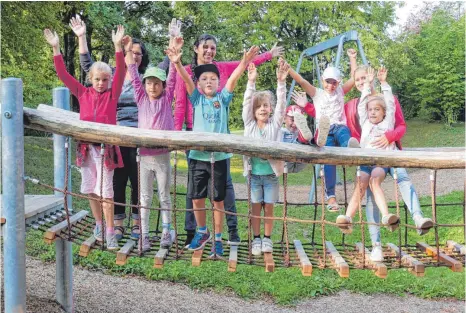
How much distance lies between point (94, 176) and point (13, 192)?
59 centimetres

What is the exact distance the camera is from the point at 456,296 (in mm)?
7145

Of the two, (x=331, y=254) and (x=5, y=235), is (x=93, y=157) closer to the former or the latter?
(x=5, y=235)

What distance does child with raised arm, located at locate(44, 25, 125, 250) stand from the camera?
12.0 feet

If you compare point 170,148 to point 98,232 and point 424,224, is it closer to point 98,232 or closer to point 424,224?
point 98,232

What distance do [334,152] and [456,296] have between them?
4775 mm

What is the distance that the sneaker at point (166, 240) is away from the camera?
12.1 feet

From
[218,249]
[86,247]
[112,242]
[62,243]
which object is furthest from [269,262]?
[62,243]

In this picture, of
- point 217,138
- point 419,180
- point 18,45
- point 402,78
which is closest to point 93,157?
point 217,138

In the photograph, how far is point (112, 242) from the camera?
362 cm

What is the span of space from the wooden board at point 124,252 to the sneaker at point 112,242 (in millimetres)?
58

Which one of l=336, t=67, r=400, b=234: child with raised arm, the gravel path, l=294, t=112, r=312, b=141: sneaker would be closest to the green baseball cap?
l=294, t=112, r=312, b=141: sneaker

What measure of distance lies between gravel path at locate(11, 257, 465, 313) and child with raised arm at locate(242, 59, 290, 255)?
279cm

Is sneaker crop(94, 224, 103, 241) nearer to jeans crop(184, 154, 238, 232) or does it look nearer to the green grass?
jeans crop(184, 154, 238, 232)

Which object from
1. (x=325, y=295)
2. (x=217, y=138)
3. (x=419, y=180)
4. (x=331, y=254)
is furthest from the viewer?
(x=419, y=180)
